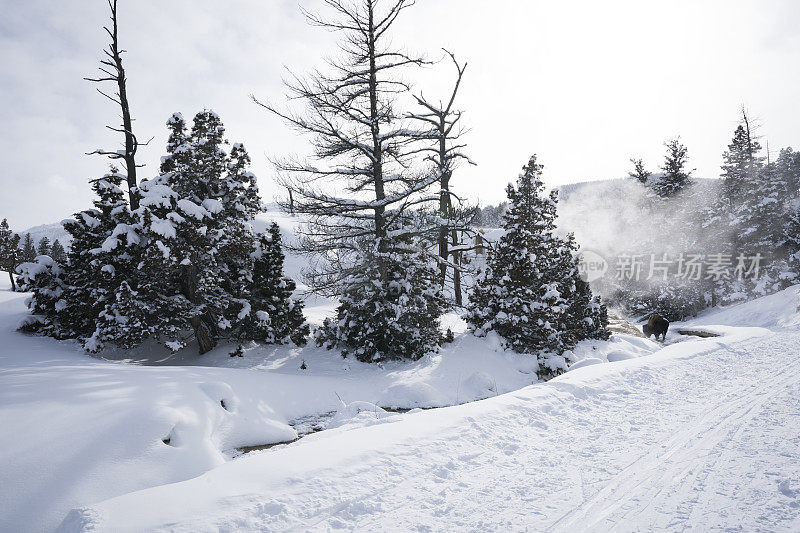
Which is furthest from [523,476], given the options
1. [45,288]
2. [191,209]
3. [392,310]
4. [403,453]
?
[45,288]

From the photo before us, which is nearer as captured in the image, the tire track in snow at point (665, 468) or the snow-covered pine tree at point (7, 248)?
the tire track in snow at point (665, 468)

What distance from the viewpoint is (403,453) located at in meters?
4.43

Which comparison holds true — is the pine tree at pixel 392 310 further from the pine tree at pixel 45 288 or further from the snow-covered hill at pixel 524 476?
the pine tree at pixel 45 288

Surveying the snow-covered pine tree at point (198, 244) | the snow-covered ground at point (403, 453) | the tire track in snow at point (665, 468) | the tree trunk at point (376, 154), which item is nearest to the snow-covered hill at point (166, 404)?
the snow-covered ground at point (403, 453)

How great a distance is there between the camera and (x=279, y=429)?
23.6 feet

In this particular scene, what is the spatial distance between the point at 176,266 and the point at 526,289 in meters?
10.4

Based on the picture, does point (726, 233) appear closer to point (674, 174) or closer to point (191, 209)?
point (674, 174)

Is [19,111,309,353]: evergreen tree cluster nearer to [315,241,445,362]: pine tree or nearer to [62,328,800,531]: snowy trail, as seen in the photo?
[315,241,445,362]: pine tree

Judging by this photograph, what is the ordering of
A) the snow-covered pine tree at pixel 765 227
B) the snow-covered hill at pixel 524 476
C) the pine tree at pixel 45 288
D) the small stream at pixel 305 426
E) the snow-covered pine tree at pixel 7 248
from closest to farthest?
the snow-covered hill at pixel 524 476
the small stream at pixel 305 426
the pine tree at pixel 45 288
the snow-covered pine tree at pixel 765 227
the snow-covered pine tree at pixel 7 248

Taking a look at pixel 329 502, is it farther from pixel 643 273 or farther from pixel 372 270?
pixel 643 273

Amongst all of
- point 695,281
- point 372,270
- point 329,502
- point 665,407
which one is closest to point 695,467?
point 665,407

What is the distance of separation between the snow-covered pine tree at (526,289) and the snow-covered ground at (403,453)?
3772 millimetres

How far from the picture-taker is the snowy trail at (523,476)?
3.28m

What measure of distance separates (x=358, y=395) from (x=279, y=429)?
2.52 metres
